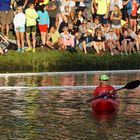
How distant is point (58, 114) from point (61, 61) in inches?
678

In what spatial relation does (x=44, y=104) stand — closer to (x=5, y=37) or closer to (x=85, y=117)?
(x=85, y=117)

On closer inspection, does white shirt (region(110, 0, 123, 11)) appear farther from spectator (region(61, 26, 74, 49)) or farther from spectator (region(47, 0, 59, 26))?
spectator (region(47, 0, 59, 26))

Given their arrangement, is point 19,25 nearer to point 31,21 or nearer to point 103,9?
point 31,21

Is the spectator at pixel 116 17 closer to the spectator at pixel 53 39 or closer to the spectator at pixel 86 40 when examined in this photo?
the spectator at pixel 86 40

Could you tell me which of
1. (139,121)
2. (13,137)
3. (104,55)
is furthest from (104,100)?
(104,55)

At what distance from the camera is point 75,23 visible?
1549 inches

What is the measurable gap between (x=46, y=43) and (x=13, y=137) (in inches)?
849

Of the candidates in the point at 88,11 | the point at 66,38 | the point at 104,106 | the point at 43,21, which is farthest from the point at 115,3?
the point at 104,106

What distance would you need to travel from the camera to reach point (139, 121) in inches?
809

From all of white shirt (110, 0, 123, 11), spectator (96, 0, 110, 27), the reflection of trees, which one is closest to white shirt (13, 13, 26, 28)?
spectator (96, 0, 110, 27)

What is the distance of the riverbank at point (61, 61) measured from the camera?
125 ft

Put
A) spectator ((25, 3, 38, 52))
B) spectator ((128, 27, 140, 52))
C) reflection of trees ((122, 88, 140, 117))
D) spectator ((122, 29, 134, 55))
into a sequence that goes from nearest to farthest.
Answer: reflection of trees ((122, 88, 140, 117))
spectator ((25, 3, 38, 52))
spectator ((122, 29, 134, 55))
spectator ((128, 27, 140, 52))

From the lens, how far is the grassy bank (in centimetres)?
3806

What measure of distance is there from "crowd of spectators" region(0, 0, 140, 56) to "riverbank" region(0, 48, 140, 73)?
1.38 feet
